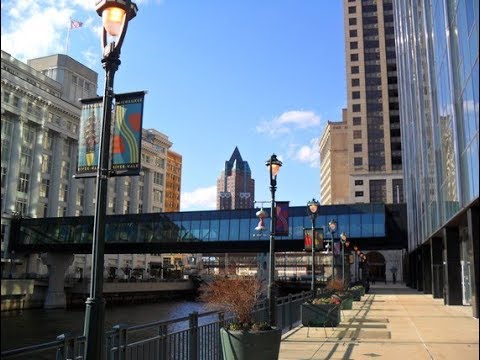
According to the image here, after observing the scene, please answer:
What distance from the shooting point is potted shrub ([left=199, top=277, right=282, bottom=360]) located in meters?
10.1

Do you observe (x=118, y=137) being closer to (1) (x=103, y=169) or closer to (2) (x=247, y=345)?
(1) (x=103, y=169)

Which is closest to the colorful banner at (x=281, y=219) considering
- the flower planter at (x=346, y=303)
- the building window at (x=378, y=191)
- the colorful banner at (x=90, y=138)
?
the flower planter at (x=346, y=303)

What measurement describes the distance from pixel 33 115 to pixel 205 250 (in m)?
44.8

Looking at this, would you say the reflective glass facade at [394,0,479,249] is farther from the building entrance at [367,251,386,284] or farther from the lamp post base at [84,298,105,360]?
the building entrance at [367,251,386,284]

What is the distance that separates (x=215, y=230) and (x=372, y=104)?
261 ft

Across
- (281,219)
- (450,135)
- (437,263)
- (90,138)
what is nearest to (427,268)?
(437,263)

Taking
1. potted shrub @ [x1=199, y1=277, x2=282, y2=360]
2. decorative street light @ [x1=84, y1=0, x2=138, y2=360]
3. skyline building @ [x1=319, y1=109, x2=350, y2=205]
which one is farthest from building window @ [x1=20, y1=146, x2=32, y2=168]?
skyline building @ [x1=319, y1=109, x2=350, y2=205]

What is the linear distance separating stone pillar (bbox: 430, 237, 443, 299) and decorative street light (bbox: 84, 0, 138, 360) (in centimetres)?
3756

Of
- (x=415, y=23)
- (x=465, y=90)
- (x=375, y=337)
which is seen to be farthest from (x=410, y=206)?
(x=375, y=337)

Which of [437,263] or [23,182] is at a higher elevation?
[23,182]

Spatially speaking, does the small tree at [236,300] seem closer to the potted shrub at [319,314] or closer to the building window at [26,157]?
the potted shrub at [319,314]

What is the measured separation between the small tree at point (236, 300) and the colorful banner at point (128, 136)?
4277 mm

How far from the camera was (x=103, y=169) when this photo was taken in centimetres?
758

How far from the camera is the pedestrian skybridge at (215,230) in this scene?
A: 218ft
